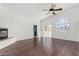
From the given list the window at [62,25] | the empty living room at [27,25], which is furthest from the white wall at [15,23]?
the window at [62,25]

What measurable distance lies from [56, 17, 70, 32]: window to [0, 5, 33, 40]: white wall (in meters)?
0.81

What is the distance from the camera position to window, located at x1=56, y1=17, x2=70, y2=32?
3164 mm

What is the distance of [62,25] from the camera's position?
318cm

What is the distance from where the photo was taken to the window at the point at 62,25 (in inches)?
125

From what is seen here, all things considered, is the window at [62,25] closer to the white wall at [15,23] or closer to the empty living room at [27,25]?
the empty living room at [27,25]

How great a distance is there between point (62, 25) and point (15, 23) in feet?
4.20

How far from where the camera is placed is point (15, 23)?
2.96 m

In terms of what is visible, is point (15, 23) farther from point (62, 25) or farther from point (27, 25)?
point (62, 25)

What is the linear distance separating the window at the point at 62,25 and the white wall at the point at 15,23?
2.64 feet

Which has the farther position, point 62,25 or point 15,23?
point 62,25

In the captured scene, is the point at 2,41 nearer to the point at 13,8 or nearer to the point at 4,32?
the point at 4,32

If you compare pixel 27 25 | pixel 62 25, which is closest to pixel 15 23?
pixel 27 25

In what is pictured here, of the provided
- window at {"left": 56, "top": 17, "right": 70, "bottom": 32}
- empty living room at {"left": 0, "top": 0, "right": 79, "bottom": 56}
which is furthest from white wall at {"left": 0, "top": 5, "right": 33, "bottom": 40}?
window at {"left": 56, "top": 17, "right": 70, "bottom": 32}

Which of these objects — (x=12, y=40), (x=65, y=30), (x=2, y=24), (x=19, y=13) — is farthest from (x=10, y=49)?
(x=65, y=30)
